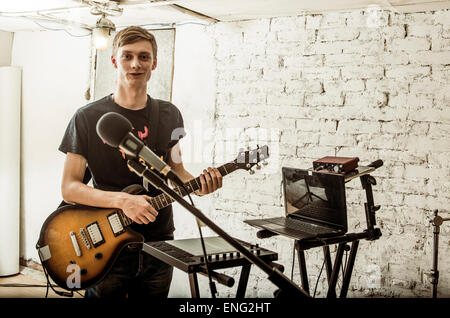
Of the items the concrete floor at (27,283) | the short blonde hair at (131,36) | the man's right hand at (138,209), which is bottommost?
the concrete floor at (27,283)

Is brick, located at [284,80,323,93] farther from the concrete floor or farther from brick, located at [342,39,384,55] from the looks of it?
the concrete floor

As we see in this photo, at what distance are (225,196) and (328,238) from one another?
1195mm

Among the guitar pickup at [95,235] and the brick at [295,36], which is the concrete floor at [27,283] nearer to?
the guitar pickup at [95,235]

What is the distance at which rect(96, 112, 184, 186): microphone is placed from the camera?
3.74ft

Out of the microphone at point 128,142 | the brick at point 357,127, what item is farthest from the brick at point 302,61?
the microphone at point 128,142

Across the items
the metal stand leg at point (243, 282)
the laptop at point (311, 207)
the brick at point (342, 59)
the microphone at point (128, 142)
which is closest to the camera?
the microphone at point (128, 142)

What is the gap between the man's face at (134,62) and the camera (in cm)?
234

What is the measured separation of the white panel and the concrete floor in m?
0.07

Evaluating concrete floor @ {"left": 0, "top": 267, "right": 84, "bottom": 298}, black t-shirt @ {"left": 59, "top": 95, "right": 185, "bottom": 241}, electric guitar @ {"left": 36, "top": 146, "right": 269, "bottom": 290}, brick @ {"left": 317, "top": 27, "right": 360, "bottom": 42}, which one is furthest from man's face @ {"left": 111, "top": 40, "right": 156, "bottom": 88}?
concrete floor @ {"left": 0, "top": 267, "right": 84, "bottom": 298}

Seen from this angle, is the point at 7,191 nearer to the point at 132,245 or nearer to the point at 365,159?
the point at 132,245

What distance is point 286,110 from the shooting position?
2.75m

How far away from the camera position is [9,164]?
3.63 m

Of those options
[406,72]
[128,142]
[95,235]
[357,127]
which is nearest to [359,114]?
[357,127]
